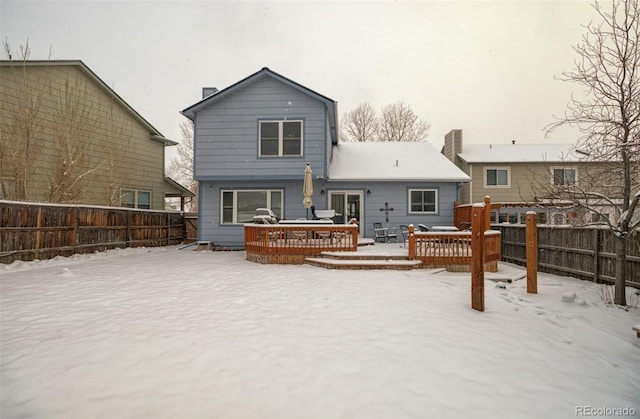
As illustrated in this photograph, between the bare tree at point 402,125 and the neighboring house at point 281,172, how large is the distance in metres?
14.7

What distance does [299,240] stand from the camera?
8.62m

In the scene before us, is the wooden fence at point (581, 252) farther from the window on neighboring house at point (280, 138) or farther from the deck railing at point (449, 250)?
the window on neighboring house at point (280, 138)

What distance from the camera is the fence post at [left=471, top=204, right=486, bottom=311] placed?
4.59 metres

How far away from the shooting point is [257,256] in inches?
350

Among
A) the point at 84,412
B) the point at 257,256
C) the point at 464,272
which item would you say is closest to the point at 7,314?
the point at 84,412

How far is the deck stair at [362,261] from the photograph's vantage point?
298 inches

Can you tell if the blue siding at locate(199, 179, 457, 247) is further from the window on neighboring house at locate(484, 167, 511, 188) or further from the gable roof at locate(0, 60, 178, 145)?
the window on neighboring house at locate(484, 167, 511, 188)

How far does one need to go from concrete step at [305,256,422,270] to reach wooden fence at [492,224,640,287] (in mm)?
3171

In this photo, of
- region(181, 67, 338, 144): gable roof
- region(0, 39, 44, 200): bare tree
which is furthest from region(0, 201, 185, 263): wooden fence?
region(181, 67, 338, 144): gable roof

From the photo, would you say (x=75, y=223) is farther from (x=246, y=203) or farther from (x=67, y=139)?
(x=246, y=203)

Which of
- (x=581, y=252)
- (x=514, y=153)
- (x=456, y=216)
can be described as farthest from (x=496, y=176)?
(x=581, y=252)

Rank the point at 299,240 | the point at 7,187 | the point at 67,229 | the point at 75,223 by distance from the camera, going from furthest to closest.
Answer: the point at 7,187 < the point at 75,223 < the point at 67,229 < the point at 299,240

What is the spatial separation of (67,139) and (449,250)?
42.8 ft

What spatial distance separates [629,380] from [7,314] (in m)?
6.86
